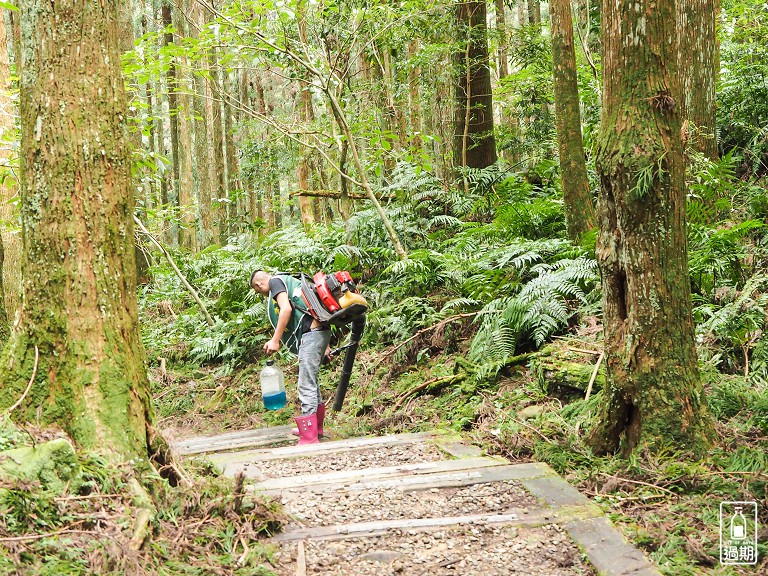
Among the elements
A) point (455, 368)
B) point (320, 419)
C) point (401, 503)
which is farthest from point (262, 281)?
point (401, 503)

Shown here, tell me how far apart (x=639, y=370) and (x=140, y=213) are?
9.63m

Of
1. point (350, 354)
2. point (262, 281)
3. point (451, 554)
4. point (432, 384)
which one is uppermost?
point (262, 281)

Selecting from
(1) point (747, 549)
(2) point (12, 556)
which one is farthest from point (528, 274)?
(2) point (12, 556)

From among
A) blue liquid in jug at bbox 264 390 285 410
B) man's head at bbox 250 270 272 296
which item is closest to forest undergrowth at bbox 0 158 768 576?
blue liquid in jug at bbox 264 390 285 410

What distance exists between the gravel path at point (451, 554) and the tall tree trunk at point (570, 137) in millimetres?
6357

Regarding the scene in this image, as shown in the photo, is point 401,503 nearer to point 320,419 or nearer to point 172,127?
point 320,419

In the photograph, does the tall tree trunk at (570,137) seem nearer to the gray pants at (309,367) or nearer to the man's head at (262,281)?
the gray pants at (309,367)

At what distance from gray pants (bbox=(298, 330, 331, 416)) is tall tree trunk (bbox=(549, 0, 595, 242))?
4.45 metres

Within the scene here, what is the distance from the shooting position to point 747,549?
4.00 m

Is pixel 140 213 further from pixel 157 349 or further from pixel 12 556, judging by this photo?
pixel 12 556

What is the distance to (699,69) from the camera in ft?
34.6

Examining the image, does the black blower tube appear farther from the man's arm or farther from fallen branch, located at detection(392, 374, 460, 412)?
the man's arm

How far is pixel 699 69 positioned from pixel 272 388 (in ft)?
26.4

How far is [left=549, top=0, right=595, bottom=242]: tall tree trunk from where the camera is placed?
10.0 meters
